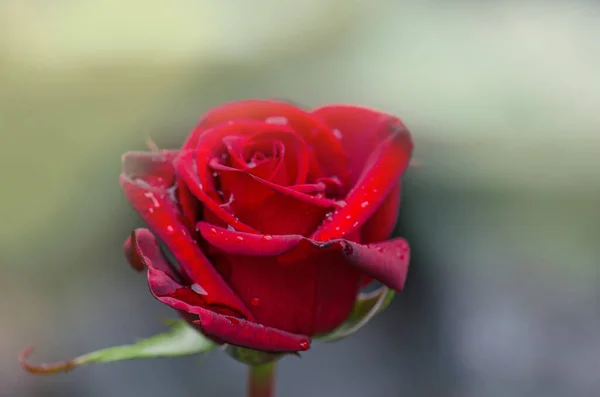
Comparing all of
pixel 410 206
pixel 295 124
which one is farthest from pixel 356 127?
pixel 410 206

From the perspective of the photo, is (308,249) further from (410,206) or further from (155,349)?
(410,206)

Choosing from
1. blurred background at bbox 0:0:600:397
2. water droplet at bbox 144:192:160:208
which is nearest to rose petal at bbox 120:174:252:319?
water droplet at bbox 144:192:160:208

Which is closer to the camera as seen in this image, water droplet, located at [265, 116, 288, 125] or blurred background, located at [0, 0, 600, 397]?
water droplet, located at [265, 116, 288, 125]

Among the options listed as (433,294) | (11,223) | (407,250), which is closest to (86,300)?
(11,223)

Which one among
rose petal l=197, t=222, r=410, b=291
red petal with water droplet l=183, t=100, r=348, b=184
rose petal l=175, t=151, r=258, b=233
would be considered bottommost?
rose petal l=197, t=222, r=410, b=291

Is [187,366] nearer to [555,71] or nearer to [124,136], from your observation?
[124,136]

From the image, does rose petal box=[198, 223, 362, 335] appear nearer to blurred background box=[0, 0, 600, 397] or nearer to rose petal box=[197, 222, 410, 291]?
rose petal box=[197, 222, 410, 291]
